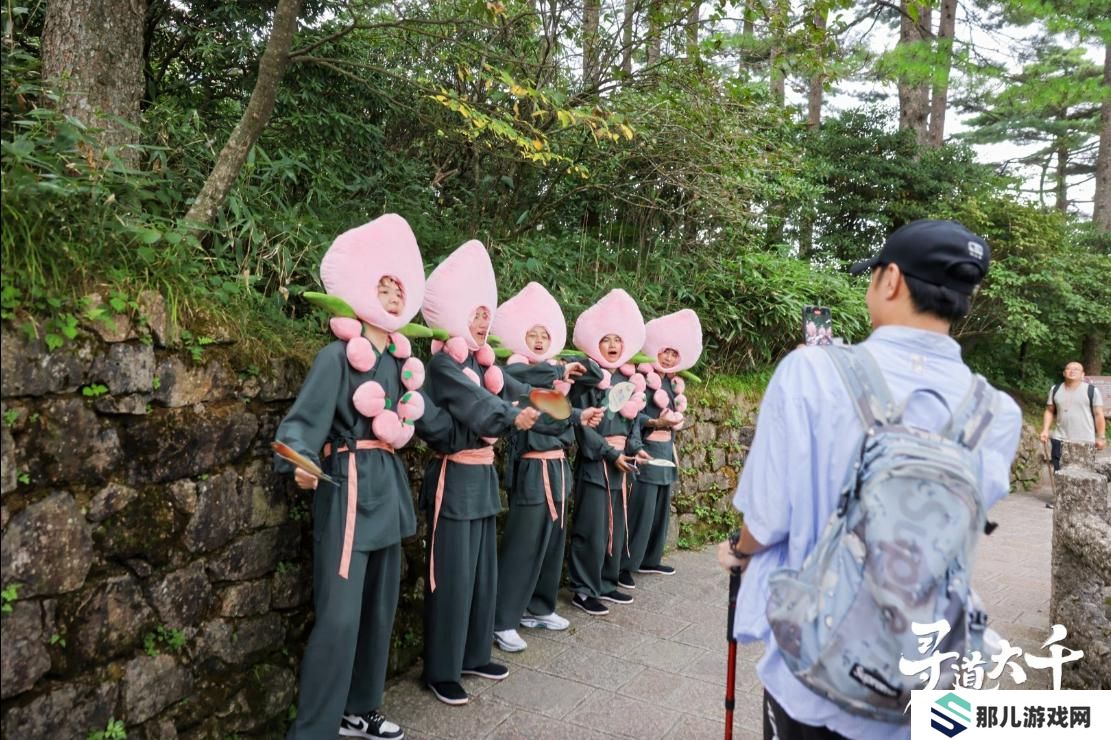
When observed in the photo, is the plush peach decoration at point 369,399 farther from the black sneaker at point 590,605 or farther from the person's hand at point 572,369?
the black sneaker at point 590,605

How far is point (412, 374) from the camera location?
372cm

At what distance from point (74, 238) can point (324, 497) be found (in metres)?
1.41

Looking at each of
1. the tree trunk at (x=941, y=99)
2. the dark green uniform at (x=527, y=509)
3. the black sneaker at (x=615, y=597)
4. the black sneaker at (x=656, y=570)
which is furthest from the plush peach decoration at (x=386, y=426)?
the tree trunk at (x=941, y=99)

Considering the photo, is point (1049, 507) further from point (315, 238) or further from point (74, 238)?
point (74, 238)

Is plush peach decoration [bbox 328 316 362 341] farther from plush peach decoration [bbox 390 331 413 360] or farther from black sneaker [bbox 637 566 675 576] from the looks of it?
black sneaker [bbox 637 566 675 576]

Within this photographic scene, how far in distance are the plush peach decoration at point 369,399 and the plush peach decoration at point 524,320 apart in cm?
147

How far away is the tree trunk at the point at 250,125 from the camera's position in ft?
14.0

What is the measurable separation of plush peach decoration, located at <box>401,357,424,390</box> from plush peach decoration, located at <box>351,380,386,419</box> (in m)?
0.20

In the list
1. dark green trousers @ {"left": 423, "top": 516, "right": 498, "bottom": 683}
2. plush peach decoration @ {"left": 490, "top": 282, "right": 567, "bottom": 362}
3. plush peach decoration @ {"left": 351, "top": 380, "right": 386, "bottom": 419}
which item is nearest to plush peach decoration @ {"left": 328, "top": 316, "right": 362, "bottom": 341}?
plush peach decoration @ {"left": 351, "top": 380, "right": 386, "bottom": 419}

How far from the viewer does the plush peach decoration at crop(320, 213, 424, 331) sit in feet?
11.3

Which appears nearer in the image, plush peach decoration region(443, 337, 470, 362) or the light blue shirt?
the light blue shirt

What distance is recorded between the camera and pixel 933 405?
1.90 meters

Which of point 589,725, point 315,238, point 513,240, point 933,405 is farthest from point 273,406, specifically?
point 513,240

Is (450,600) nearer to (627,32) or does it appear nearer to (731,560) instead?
(731,560)
